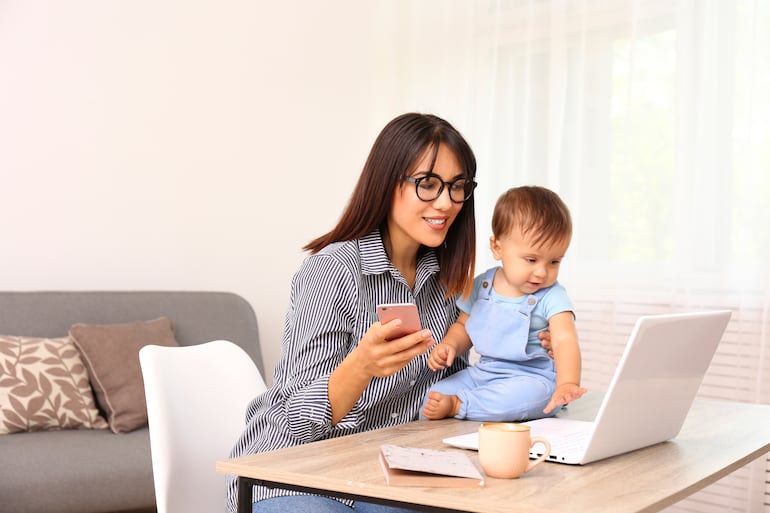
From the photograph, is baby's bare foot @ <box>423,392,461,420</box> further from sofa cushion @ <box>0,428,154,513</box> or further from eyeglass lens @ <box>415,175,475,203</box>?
sofa cushion @ <box>0,428,154,513</box>

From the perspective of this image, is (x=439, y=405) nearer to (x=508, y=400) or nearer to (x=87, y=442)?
(x=508, y=400)

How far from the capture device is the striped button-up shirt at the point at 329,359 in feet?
5.05

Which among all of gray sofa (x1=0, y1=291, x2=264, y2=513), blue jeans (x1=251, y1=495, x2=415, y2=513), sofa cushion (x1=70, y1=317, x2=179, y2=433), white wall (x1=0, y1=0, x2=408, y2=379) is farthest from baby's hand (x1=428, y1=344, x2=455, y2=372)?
white wall (x1=0, y1=0, x2=408, y2=379)

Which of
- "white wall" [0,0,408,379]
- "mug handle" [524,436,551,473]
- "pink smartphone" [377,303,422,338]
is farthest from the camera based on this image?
"white wall" [0,0,408,379]

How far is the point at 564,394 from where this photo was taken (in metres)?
1.58

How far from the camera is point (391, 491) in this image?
1.08 meters

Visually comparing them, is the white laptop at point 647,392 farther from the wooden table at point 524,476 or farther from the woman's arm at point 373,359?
the woman's arm at point 373,359

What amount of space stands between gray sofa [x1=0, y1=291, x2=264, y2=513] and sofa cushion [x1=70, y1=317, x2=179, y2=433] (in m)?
0.06

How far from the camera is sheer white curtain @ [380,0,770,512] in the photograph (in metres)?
3.09

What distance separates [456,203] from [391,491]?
82 centimetres

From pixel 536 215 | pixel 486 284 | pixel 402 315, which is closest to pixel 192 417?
pixel 402 315

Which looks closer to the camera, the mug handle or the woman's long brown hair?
the mug handle

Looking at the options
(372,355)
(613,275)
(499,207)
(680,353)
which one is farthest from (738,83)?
(372,355)

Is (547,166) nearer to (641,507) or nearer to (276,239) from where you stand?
(276,239)
